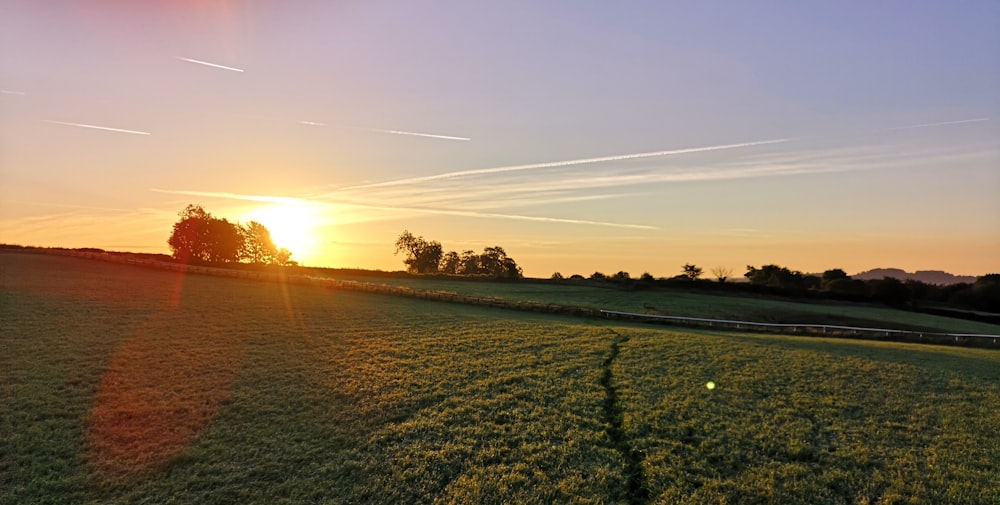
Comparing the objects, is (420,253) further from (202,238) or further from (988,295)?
(988,295)

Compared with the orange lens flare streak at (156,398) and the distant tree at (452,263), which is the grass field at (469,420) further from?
the distant tree at (452,263)

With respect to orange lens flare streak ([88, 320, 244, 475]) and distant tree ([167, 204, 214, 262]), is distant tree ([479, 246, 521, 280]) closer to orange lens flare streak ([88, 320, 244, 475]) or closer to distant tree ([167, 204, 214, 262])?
distant tree ([167, 204, 214, 262])

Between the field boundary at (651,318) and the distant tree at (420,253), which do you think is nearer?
the field boundary at (651,318)

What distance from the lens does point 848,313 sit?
47.3m

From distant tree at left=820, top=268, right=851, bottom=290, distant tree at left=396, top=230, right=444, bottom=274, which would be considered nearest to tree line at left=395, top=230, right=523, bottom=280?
distant tree at left=396, top=230, right=444, bottom=274

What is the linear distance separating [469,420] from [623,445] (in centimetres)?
369

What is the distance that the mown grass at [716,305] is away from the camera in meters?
40.9

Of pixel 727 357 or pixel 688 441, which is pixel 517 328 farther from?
pixel 688 441

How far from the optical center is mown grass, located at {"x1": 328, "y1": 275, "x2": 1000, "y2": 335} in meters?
40.9

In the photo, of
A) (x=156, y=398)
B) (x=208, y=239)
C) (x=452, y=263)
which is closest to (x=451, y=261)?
(x=452, y=263)

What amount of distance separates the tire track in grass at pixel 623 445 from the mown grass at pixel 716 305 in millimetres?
26429

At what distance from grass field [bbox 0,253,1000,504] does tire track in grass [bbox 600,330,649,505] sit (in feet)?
0.17

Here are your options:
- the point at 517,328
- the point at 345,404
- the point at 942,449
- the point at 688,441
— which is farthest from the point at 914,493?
the point at 517,328

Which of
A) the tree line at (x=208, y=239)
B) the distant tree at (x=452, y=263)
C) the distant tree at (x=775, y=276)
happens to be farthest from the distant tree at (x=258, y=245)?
the distant tree at (x=775, y=276)
